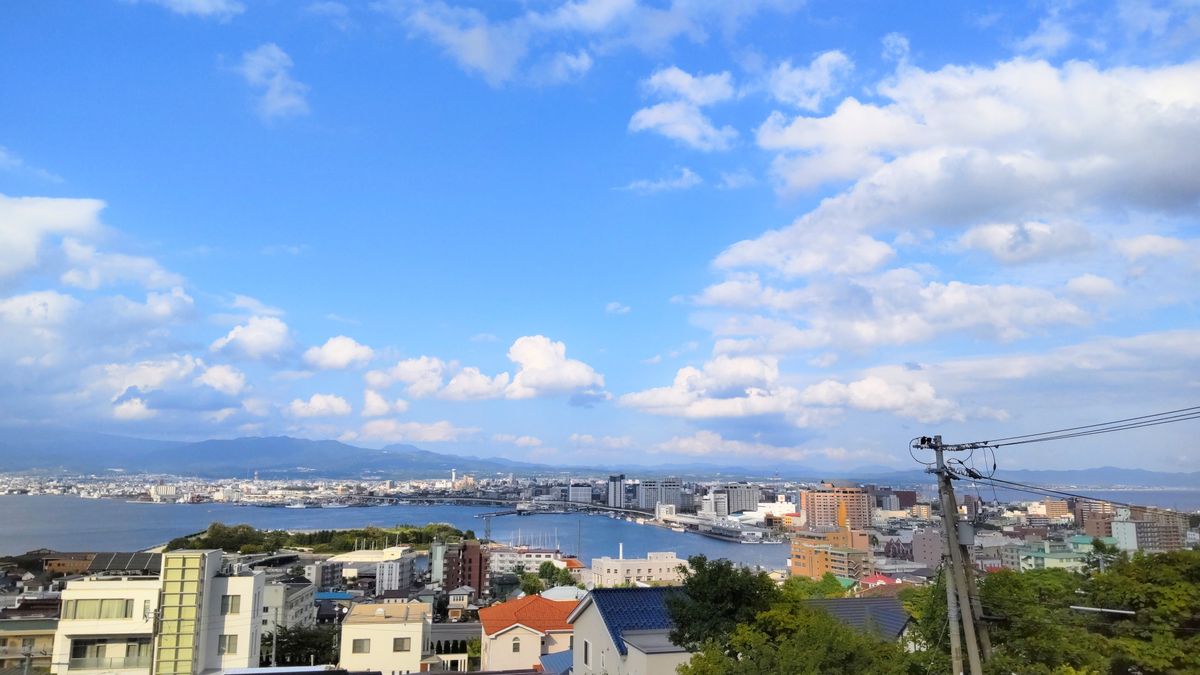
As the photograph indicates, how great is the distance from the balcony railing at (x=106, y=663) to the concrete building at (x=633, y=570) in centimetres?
2078

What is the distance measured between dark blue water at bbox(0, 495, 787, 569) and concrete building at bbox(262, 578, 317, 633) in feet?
81.7

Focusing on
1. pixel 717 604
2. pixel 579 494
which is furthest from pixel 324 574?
pixel 579 494

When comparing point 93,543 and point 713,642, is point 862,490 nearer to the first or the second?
point 93,543

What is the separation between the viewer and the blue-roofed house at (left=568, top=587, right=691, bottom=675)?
4.78 meters

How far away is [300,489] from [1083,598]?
9941 centimetres

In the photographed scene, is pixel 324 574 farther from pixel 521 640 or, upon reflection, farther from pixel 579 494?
pixel 579 494

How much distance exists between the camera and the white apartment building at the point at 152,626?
638 cm

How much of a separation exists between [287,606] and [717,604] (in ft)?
37.7

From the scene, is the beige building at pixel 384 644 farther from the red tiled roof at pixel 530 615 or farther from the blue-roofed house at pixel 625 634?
the blue-roofed house at pixel 625 634

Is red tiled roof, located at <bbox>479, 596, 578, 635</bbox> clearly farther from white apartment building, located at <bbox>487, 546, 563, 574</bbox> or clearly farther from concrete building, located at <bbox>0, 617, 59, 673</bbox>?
white apartment building, located at <bbox>487, 546, 563, 574</bbox>

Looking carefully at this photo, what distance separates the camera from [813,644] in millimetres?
3770

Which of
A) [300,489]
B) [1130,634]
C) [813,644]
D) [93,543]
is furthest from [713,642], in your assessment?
[300,489]

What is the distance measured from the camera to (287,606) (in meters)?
13.6

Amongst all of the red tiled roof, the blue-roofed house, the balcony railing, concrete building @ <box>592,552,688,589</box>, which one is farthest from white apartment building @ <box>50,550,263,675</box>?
concrete building @ <box>592,552,688,589</box>
